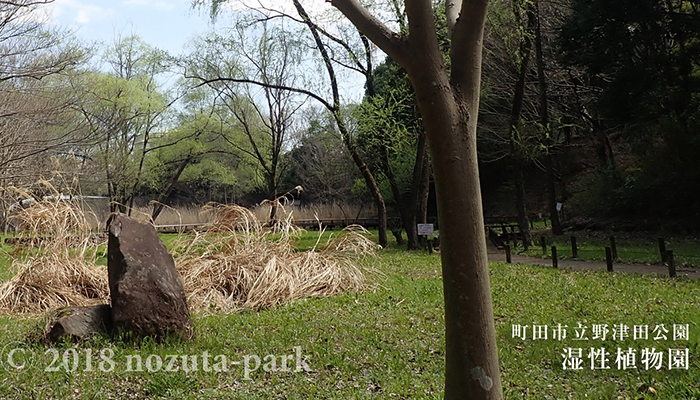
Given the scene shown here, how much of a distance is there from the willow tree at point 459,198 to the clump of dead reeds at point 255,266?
4.47 m

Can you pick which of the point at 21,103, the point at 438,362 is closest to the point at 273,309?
the point at 438,362

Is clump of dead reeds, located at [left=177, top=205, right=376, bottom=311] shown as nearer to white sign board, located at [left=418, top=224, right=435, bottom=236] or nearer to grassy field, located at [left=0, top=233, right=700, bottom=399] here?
grassy field, located at [left=0, top=233, right=700, bottom=399]

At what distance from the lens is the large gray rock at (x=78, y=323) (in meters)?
4.74

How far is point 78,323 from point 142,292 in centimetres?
70

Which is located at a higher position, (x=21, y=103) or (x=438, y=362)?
(x=21, y=103)

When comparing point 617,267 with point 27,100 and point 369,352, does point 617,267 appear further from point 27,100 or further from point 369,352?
point 27,100

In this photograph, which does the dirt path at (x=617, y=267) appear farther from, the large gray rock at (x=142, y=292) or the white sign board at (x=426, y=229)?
the large gray rock at (x=142, y=292)

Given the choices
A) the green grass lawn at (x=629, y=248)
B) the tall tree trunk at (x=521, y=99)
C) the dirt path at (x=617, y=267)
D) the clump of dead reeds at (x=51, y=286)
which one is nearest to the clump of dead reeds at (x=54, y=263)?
the clump of dead reeds at (x=51, y=286)

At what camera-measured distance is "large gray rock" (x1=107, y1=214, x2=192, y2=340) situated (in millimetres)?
4715

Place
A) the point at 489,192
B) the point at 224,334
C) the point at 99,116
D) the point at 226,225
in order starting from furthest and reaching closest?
the point at 489,192 < the point at 99,116 < the point at 226,225 < the point at 224,334

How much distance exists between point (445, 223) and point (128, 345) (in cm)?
344

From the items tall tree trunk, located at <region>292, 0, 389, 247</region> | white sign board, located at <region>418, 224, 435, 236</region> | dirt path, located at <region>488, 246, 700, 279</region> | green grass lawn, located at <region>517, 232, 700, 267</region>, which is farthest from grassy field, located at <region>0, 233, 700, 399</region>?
tall tree trunk, located at <region>292, 0, 389, 247</region>

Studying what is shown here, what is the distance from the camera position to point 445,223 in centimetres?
265

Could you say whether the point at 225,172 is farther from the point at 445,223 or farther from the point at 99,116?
the point at 445,223
